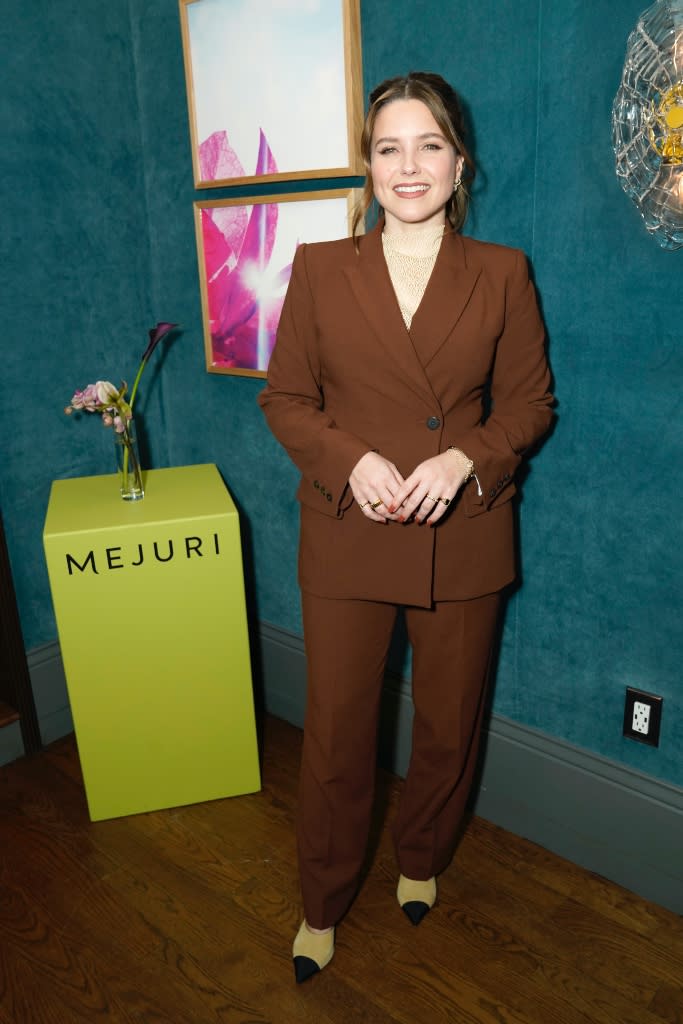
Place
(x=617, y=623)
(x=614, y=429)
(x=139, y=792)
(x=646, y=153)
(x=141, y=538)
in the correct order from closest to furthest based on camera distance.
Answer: (x=646, y=153) < (x=614, y=429) < (x=617, y=623) < (x=141, y=538) < (x=139, y=792)

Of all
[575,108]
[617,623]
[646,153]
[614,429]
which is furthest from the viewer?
[617,623]

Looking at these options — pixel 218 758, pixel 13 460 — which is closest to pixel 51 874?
pixel 218 758

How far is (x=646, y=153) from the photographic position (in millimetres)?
1517

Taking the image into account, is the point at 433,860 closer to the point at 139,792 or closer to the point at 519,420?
the point at 139,792

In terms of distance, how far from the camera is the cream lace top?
1.59 metres

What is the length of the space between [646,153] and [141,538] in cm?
137

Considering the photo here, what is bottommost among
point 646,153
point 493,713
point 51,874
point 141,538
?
point 51,874

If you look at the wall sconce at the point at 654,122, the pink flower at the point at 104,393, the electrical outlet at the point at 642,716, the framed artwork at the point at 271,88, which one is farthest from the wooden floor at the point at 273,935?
the framed artwork at the point at 271,88

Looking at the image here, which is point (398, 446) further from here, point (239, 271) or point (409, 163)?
point (239, 271)

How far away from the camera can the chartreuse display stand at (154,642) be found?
2.05 metres

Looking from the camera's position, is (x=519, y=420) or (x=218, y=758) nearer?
(x=519, y=420)

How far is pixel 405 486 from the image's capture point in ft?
4.99

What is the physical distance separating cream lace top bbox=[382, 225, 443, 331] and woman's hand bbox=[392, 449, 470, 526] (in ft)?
0.89

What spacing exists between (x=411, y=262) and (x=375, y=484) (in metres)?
0.44
